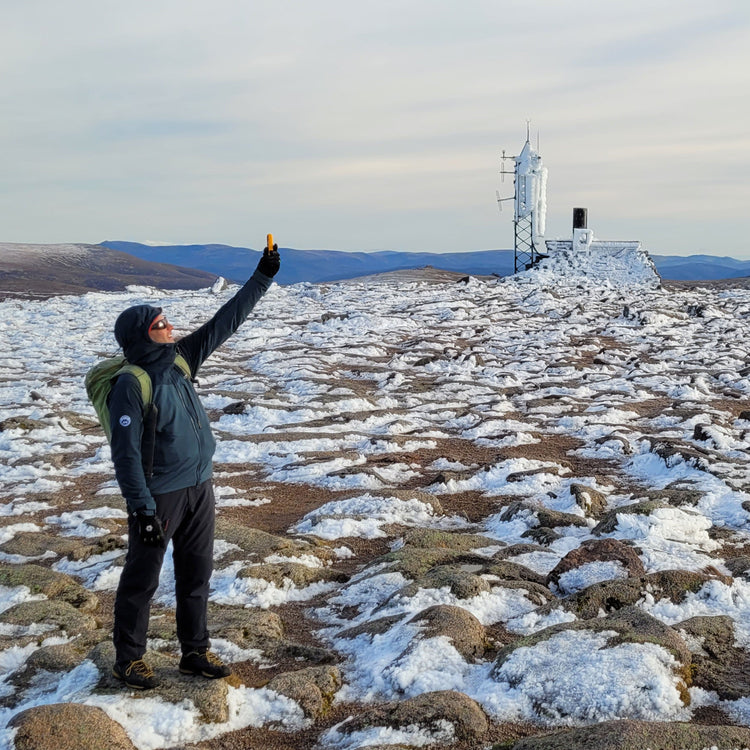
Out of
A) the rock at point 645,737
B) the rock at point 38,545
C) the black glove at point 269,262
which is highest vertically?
the black glove at point 269,262

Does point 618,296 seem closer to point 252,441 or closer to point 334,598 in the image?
point 252,441

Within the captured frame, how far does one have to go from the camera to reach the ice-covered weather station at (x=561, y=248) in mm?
61781

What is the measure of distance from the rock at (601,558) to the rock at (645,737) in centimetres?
374

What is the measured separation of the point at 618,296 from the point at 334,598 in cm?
4522

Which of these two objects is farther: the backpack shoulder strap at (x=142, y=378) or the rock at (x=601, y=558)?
the rock at (x=601, y=558)

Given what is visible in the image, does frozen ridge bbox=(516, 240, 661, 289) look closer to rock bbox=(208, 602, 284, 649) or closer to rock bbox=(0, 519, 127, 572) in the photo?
rock bbox=(0, 519, 127, 572)

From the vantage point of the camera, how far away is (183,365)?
5.83m

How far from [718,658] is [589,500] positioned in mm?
5448

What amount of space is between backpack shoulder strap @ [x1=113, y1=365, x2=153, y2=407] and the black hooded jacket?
3 centimetres

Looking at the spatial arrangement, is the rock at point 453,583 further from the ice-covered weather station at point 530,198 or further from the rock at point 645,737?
the ice-covered weather station at point 530,198

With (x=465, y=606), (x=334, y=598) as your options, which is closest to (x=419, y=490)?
(x=334, y=598)

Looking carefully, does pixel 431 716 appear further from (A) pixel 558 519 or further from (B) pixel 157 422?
(A) pixel 558 519

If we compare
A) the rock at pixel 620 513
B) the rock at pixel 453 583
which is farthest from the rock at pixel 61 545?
the rock at pixel 620 513

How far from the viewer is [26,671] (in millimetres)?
6074
